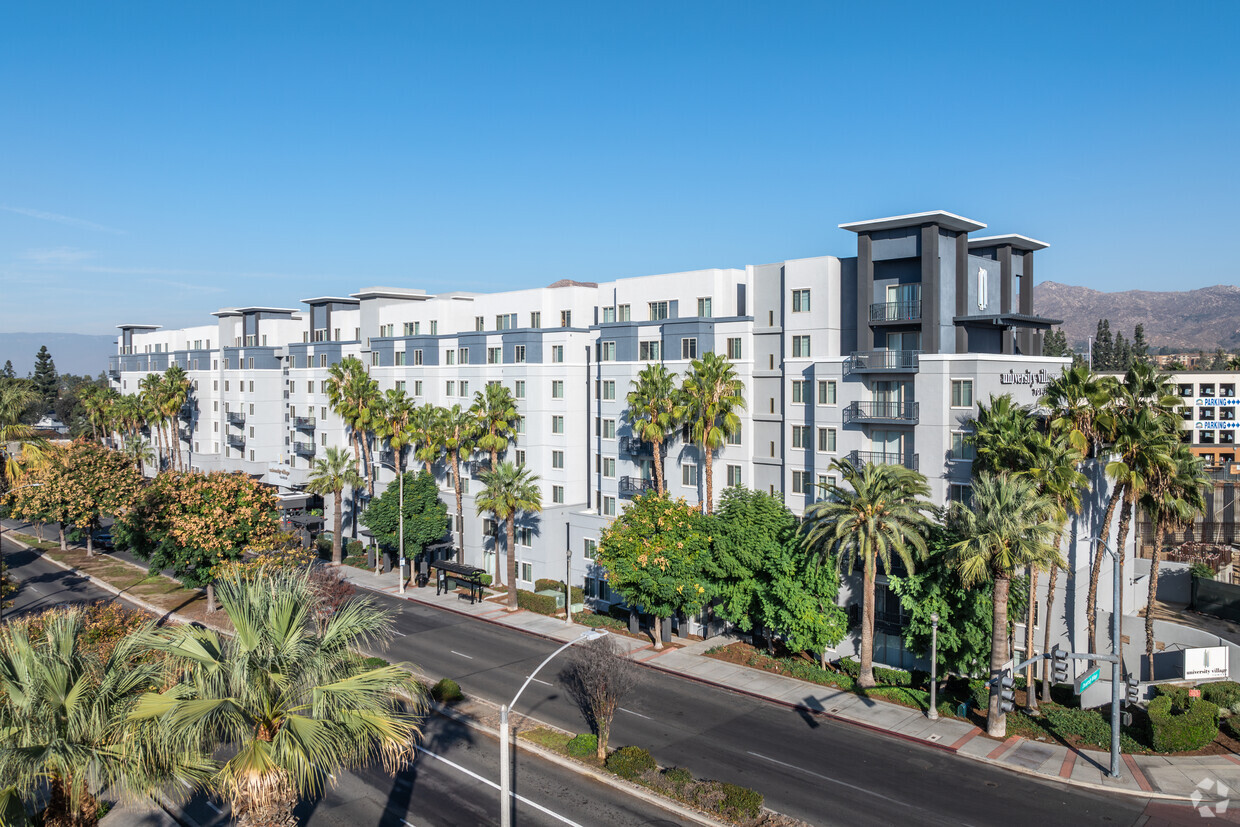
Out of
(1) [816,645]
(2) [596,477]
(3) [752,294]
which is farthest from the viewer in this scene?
(2) [596,477]

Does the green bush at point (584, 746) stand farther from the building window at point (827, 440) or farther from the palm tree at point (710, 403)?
the building window at point (827, 440)

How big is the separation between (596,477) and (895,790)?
3417 cm

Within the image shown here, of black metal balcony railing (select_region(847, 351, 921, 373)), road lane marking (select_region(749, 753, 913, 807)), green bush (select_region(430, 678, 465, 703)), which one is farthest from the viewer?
black metal balcony railing (select_region(847, 351, 921, 373))

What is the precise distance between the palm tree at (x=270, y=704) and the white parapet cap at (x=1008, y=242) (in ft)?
147

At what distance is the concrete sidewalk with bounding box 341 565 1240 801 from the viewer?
100ft

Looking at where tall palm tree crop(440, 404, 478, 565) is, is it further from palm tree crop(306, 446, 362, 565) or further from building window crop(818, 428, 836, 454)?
building window crop(818, 428, 836, 454)

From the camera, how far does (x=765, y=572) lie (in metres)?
44.6

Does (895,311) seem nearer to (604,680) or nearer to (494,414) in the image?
(604,680)

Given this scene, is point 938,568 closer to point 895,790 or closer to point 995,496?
point 995,496

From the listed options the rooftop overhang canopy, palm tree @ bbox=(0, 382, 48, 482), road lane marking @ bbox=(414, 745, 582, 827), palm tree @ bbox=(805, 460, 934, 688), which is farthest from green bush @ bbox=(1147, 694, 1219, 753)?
palm tree @ bbox=(0, 382, 48, 482)

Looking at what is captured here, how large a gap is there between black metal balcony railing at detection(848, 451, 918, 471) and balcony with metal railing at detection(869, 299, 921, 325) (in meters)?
7.16

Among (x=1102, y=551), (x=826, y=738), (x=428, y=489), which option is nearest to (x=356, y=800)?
(x=826, y=738)

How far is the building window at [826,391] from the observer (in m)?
48.4

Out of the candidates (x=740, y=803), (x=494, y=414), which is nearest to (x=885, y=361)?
(x=740, y=803)
